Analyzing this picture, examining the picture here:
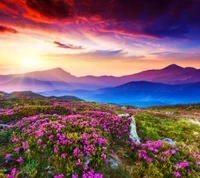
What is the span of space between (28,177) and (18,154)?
1396 millimetres

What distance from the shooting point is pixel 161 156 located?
302 inches

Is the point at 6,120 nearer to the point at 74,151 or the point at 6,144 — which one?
the point at 6,144

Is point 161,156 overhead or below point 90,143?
below

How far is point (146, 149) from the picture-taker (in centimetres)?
847

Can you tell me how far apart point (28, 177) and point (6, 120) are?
23.3ft

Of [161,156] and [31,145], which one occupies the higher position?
[31,145]

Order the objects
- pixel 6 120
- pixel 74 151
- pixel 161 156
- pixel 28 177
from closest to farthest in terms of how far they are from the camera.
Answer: pixel 28 177 → pixel 74 151 → pixel 161 156 → pixel 6 120

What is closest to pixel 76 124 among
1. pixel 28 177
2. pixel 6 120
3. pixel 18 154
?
pixel 18 154

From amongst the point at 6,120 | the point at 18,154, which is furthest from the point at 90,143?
the point at 6,120

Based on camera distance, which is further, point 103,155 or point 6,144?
point 6,144

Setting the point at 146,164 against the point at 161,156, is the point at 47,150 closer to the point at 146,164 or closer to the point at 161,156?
the point at 146,164

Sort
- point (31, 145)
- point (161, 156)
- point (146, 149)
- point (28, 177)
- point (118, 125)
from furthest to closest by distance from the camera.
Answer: point (118, 125) → point (146, 149) → point (161, 156) → point (31, 145) → point (28, 177)

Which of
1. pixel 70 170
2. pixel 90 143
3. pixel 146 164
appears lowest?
pixel 146 164

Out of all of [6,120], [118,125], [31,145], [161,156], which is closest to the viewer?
[31,145]
